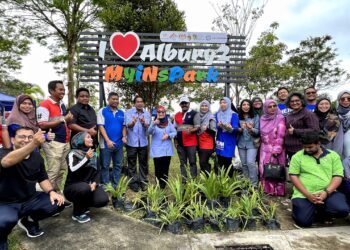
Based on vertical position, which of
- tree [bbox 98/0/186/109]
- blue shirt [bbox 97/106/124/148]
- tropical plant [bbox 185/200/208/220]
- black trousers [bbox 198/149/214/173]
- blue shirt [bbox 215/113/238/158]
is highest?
tree [bbox 98/0/186/109]

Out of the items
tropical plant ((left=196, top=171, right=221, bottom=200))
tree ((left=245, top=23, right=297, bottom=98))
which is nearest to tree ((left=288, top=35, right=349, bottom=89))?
tree ((left=245, top=23, right=297, bottom=98))

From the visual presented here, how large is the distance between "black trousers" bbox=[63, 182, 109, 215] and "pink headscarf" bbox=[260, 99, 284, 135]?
2884 mm

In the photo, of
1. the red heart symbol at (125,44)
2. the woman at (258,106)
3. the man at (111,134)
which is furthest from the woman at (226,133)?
the red heart symbol at (125,44)

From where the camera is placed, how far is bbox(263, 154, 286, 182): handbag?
167 inches

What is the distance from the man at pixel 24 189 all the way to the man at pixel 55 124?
29.9 inches

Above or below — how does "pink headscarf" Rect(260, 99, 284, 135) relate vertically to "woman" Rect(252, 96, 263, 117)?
below

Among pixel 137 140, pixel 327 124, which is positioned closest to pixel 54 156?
pixel 137 140

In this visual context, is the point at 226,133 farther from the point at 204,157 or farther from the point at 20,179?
the point at 20,179

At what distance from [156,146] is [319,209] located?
270cm

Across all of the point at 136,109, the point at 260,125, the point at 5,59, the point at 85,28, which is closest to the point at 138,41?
the point at 136,109

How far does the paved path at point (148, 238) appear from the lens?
292cm

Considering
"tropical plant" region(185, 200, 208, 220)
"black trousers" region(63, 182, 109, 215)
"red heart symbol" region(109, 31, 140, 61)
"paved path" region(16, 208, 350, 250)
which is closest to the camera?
"paved path" region(16, 208, 350, 250)

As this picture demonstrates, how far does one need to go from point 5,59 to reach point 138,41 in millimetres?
18217

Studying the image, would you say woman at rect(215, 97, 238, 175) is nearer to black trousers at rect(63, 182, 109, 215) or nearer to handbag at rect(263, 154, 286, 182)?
handbag at rect(263, 154, 286, 182)
